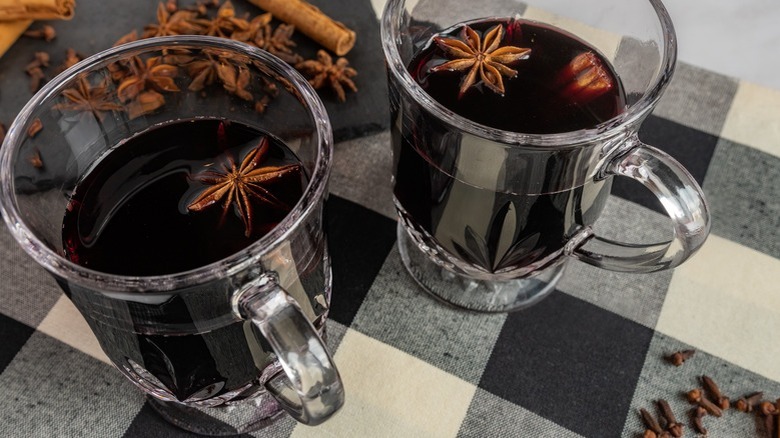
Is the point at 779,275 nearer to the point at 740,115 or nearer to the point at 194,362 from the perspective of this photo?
the point at 740,115

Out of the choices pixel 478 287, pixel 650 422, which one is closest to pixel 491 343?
pixel 478 287

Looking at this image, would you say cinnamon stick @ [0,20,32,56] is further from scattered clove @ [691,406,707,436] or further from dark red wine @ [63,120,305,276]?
scattered clove @ [691,406,707,436]

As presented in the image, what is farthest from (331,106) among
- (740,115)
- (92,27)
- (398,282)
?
(740,115)

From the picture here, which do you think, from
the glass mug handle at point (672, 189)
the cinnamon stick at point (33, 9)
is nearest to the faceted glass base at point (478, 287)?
the glass mug handle at point (672, 189)

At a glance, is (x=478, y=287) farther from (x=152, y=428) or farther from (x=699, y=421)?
(x=152, y=428)

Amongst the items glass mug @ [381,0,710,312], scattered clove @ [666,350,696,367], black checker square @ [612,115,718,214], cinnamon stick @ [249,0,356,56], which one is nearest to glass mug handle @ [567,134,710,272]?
glass mug @ [381,0,710,312]

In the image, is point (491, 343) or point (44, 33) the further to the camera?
point (44, 33)
